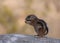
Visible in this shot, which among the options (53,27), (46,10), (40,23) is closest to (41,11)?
(46,10)

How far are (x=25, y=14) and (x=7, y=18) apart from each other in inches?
10.4

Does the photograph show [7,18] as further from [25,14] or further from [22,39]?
[22,39]

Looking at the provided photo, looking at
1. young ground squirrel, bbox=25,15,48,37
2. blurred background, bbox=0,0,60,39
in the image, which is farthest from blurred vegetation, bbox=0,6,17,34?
young ground squirrel, bbox=25,15,48,37

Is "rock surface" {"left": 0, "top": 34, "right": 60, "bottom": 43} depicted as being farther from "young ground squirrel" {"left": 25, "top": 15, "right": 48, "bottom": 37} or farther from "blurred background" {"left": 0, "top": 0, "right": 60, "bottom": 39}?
"blurred background" {"left": 0, "top": 0, "right": 60, "bottom": 39}

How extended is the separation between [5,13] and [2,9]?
3.8 inches

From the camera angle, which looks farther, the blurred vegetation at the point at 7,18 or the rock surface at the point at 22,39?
the blurred vegetation at the point at 7,18

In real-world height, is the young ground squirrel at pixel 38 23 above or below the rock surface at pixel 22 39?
above

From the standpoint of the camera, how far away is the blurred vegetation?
409cm

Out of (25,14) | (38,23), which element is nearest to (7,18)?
(25,14)

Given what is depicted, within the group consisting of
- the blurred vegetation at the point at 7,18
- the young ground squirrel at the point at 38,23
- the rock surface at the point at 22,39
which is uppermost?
the blurred vegetation at the point at 7,18

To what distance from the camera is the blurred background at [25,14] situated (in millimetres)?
4031

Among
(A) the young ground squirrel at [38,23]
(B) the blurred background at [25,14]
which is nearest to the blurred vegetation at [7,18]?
(B) the blurred background at [25,14]

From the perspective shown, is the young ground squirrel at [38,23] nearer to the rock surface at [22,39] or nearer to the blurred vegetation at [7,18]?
the rock surface at [22,39]

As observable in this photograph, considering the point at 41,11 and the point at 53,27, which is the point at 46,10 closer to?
the point at 41,11
